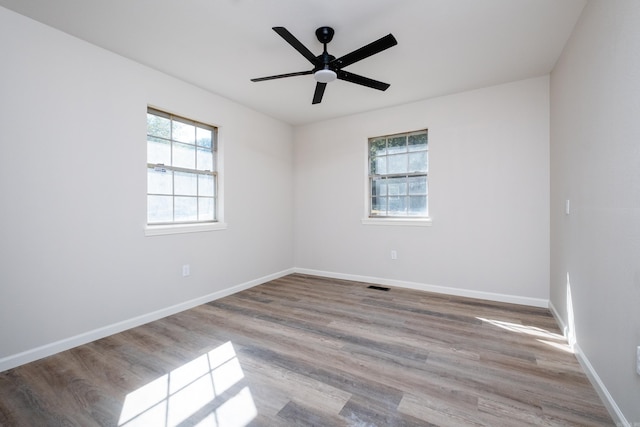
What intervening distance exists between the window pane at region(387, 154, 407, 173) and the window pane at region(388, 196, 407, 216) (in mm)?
409

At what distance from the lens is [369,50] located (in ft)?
6.91

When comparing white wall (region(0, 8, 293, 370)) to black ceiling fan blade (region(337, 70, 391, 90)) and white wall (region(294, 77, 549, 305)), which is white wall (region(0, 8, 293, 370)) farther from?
white wall (region(294, 77, 549, 305))

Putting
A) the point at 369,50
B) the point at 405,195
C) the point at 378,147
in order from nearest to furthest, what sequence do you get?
1. the point at 369,50
2. the point at 405,195
3. the point at 378,147

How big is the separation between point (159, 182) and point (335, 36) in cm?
235

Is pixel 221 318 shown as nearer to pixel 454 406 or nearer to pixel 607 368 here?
pixel 454 406

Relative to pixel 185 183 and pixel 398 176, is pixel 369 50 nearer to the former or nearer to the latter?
pixel 398 176

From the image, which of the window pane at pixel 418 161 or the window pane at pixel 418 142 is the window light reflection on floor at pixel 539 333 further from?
the window pane at pixel 418 142

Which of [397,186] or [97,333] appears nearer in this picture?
[97,333]

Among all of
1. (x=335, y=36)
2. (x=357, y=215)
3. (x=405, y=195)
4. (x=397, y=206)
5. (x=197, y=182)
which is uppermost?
(x=335, y=36)

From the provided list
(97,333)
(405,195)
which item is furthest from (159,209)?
(405,195)

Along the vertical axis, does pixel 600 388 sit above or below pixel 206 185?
below

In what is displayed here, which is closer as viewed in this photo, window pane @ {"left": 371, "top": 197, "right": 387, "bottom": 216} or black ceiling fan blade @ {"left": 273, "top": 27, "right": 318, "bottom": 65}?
black ceiling fan blade @ {"left": 273, "top": 27, "right": 318, "bottom": 65}

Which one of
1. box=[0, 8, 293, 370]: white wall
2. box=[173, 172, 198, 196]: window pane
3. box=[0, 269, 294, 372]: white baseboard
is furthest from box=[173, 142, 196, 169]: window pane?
box=[0, 269, 294, 372]: white baseboard

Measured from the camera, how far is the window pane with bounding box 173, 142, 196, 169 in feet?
10.9
